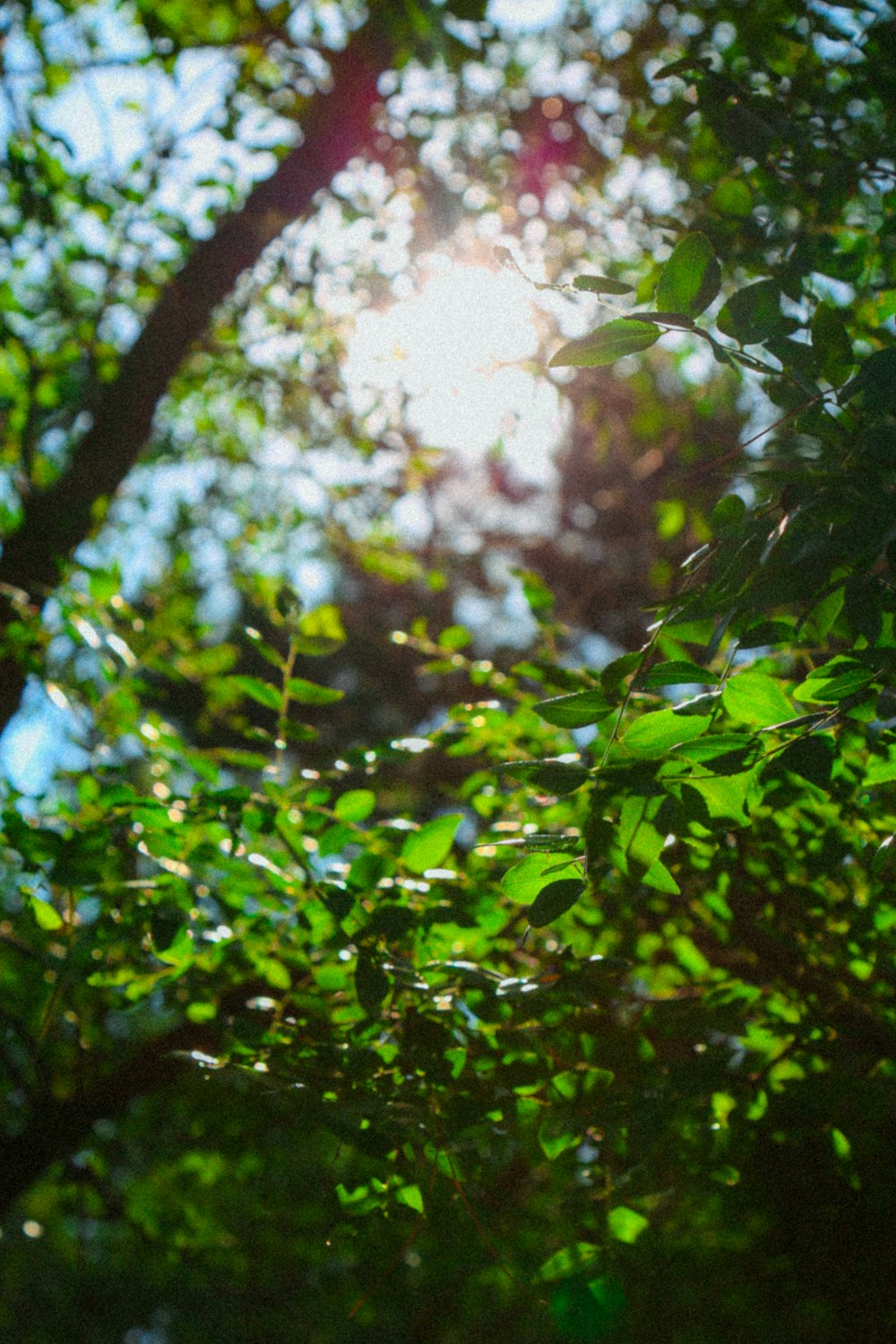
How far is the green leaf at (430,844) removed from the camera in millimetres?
1504

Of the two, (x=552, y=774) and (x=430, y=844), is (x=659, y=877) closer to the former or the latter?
(x=552, y=774)

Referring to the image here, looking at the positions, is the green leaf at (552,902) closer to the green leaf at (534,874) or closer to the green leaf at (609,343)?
the green leaf at (534,874)

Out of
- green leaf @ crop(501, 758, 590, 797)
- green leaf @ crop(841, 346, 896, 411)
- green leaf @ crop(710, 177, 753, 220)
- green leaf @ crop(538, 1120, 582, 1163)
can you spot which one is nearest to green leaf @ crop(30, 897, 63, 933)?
green leaf @ crop(538, 1120, 582, 1163)

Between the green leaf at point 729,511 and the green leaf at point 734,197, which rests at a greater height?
the green leaf at point 734,197

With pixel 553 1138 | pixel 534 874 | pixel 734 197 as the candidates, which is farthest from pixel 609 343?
pixel 734 197

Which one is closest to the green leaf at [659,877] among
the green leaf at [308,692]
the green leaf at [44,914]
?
the green leaf at [308,692]

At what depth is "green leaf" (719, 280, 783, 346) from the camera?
1.10 meters

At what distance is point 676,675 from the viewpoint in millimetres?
1082

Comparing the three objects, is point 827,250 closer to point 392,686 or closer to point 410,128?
point 410,128

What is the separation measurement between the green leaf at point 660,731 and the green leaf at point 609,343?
0.40 metres

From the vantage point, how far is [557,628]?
2275 mm

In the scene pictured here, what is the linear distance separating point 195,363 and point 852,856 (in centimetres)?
418

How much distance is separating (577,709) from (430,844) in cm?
52

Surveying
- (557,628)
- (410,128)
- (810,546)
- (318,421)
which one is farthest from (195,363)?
(810,546)
